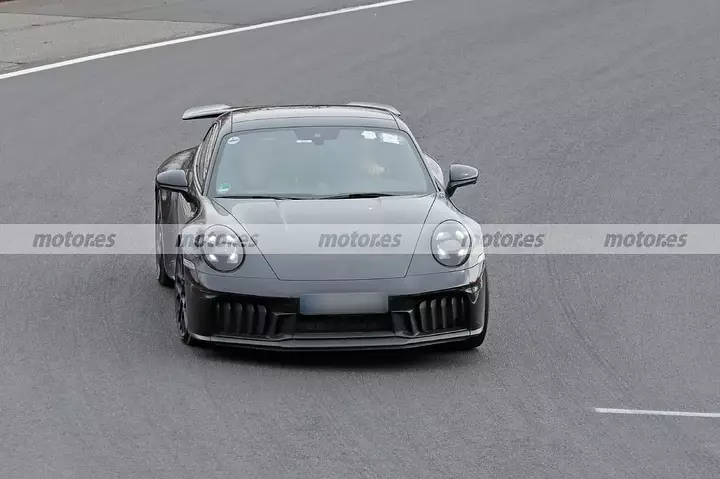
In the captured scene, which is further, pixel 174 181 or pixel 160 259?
pixel 160 259

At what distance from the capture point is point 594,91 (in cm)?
1739

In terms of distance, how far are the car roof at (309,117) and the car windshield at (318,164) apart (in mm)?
77

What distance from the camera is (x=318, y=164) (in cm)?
933

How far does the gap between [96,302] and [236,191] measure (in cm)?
131

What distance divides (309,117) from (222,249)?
5.85 feet

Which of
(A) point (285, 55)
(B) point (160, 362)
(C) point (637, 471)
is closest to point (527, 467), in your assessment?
(C) point (637, 471)

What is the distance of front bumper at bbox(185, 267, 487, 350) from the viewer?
8.09 m

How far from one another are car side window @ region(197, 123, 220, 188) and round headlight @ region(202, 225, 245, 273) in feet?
2.97

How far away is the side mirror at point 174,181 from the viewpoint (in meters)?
9.17

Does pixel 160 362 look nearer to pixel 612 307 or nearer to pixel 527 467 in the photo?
pixel 527 467

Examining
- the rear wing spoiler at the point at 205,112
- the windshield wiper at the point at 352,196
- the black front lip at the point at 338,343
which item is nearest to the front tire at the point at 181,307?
the black front lip at the point at 338,343

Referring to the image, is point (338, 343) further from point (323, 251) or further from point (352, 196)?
point (352, 196)

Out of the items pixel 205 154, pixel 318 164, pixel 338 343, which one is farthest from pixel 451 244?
pixel 205 154

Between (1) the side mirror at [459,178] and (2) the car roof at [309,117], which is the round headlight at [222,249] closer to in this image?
(2) the car roof at [309,117]
